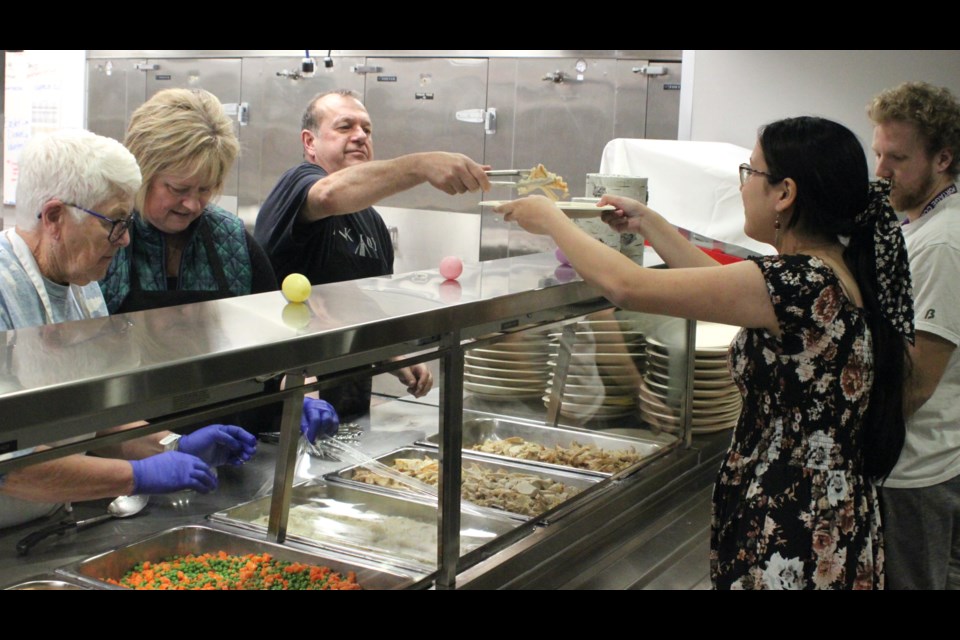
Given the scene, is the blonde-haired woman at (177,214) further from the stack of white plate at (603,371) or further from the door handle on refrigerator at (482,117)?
the door handle on refrigerator at (482,117)

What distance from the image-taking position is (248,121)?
609 cm

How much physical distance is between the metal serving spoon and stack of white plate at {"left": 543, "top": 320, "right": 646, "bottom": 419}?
1093mm

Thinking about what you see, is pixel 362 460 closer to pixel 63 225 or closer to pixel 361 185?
pixel 63 225

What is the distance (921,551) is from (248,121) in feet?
16.3

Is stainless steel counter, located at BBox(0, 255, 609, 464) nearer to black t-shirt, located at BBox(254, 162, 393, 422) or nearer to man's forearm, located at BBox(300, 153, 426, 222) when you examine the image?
man's forearm, located at BBox(300, 153, 426, 222)

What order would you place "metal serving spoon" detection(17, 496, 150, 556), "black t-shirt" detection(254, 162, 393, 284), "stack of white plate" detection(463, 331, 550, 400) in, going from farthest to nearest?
"black t-shirt" detection(254, 162, 393, 284)
"stack of white plate" detection(463, 331, 550, 400)
"metal serving spoon" detection(17, 496, 150, 556)

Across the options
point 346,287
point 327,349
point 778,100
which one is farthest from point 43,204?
point 778,100

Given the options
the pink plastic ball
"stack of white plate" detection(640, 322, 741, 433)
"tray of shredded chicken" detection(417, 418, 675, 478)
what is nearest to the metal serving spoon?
"tray of shredded chicken" detection(417, 418, 675, 478)

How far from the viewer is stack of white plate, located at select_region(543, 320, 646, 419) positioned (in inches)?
97.0

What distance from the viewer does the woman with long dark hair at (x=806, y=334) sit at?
5.70 feet

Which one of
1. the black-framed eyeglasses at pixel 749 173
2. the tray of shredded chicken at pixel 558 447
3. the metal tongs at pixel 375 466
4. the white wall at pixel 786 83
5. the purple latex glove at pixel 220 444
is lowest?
the tray of shredded chicken at pixel 558 447

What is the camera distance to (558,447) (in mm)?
2445

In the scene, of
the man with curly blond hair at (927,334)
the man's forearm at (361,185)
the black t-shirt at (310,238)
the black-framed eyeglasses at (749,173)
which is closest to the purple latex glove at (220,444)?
the black-framed eyeglasses at (749,173)

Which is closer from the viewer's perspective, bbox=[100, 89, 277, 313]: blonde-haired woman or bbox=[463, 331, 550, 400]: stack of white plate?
bbox=[463, 331, 550, 400]: stack of white plate
